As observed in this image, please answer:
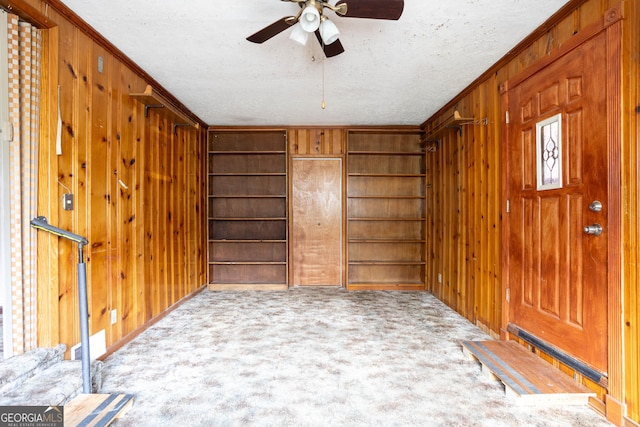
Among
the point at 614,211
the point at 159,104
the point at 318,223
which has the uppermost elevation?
the point at 159,104

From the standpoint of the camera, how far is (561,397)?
185 cm

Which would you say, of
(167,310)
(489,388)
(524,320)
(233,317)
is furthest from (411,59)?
(167,310)

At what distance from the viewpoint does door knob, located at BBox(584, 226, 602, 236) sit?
185cm

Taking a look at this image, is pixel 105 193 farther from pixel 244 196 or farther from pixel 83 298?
pixel 244 196

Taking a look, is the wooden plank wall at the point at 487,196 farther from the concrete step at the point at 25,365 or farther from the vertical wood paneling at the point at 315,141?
the concrete step at the point at 25,365

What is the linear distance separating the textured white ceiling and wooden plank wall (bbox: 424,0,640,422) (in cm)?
18

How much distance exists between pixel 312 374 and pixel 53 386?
149cm

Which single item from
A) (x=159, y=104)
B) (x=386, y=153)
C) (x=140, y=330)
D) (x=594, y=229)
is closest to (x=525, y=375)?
(x=594, y=229)

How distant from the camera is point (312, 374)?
2.28 meters

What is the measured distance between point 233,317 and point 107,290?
1366 millimetres

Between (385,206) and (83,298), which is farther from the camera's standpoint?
(385,206)

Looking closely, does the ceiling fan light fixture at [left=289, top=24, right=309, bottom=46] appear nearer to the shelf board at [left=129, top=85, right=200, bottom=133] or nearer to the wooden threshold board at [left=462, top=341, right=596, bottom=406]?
the shelf board at [left=129, top=85, right=200, bottom=133]

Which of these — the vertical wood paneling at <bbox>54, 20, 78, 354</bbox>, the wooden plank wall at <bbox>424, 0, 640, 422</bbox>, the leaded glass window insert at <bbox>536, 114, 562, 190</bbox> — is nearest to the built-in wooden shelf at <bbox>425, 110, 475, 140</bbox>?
the wooden plank wall at <bbox>424, 0, 640, 422</bbox>

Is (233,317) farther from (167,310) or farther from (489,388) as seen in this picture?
(489,388)
